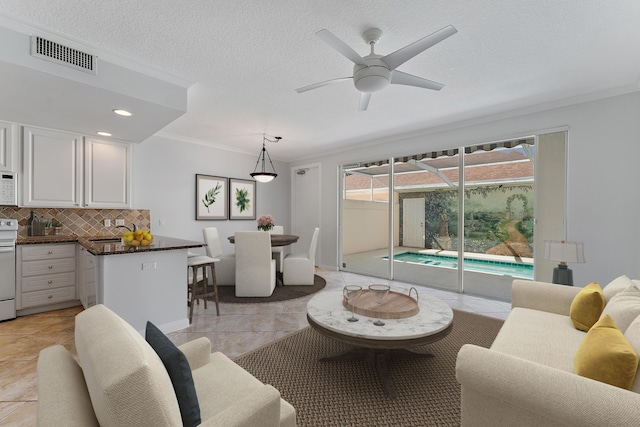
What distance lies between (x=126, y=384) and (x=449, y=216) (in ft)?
15.4

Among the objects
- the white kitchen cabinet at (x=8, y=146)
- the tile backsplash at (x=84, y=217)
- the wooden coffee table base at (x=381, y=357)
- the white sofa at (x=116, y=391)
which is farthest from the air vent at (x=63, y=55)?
the wooden coffee table base at (x=381, y=357)

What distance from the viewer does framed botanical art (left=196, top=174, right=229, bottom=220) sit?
5.29m

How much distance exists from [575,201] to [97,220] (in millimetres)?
6540

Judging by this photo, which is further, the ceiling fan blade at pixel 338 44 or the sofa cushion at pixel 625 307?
the ceiling fan blade at pixel 338 44

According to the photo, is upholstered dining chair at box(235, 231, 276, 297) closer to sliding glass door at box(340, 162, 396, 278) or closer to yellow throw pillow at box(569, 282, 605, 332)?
sliding glass door at box(340, 162, 396, 278)

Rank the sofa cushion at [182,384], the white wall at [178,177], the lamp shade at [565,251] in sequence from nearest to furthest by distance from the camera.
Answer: the sofa cushion at [182,384]
the lamp shade at [565,251]
the white wall at [178,177]

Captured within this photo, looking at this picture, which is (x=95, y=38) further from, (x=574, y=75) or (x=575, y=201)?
(x=575, y=201)

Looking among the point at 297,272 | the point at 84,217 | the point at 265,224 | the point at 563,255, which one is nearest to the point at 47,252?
the point at 84,217

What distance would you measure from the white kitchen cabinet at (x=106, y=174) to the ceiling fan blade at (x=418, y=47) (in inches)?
162

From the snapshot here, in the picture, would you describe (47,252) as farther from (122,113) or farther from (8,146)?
(122,113)

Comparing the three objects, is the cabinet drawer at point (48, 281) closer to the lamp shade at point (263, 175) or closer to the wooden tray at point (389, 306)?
the lamp shade at point (263, 175)

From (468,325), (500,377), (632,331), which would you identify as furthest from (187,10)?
(468,325)

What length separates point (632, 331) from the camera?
1.25m

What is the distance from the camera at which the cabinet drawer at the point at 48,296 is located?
10.9 ft
